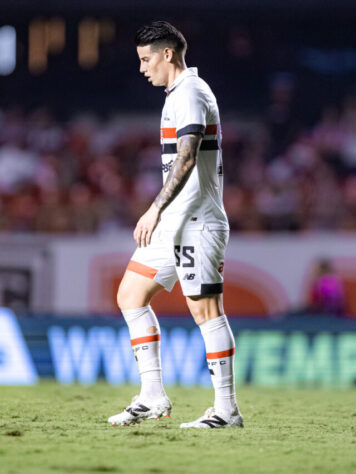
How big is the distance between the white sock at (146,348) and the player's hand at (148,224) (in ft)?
1.54

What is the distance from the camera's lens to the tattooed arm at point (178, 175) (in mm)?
4266

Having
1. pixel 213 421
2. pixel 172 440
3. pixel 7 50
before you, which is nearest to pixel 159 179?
pixel 7 50

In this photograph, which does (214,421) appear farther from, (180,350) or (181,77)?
(180,350)

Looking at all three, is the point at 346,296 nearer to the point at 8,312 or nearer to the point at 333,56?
the point at 8,312

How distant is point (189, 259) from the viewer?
4.42 metres

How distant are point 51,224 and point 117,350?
110 inches

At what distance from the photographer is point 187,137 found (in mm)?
4273

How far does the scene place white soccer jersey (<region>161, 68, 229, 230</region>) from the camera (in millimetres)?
4441

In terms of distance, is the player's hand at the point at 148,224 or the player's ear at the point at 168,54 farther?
the player's ear at the point at 168,54

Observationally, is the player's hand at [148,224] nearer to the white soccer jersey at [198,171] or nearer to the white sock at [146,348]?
the white soccer jersey at [198,171]

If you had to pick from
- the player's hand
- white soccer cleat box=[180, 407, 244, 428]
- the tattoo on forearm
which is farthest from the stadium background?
the tattoo on forearm

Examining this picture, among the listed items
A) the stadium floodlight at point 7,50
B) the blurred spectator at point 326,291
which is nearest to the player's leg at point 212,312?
the blurred spectator at point 326,291

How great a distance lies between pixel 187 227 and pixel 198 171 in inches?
11.6

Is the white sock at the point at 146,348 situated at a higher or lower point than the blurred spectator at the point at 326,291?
higher
